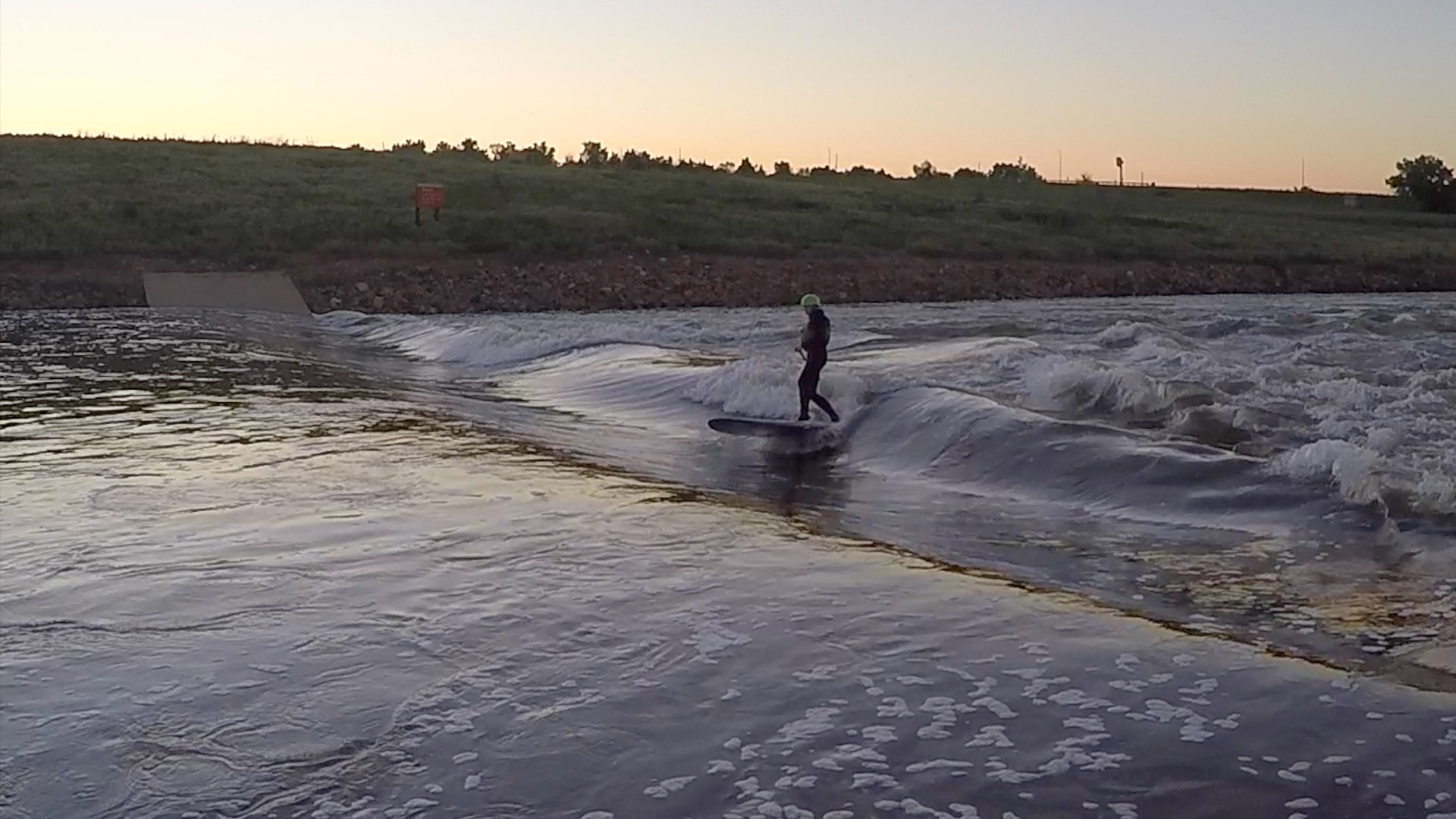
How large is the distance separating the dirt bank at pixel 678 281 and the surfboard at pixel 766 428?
24993mm

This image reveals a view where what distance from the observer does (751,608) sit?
7312 mm

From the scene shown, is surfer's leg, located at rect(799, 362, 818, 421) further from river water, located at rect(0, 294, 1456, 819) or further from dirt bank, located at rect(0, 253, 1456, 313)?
dirt bank, located at rect(0, 253, 1456, 313)

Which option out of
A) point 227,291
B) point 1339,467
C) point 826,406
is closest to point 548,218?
point 227,291

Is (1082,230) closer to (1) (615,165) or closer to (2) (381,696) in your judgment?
(1) (615,165)

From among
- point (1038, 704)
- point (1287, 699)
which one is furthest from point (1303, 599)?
point (1038, 704)

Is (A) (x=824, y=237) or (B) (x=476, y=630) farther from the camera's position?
(A) (x=824, y=237)

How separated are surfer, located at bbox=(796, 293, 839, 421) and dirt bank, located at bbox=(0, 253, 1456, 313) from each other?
990 inches

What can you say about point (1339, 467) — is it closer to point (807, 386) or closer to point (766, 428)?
point (807, 386)

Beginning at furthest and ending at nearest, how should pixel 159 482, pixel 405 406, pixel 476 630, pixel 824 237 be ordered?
pixel 824 237, pixel 405 406, pixel 159 482, pixel 476 630

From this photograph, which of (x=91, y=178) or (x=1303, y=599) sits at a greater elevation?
(x=91, y=178)

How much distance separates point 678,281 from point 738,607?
35.2 m

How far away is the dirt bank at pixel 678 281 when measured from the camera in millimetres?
38125

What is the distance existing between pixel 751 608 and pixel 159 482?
17.7ft

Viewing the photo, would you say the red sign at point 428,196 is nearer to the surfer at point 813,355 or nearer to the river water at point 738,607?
the river water at point 738,607
